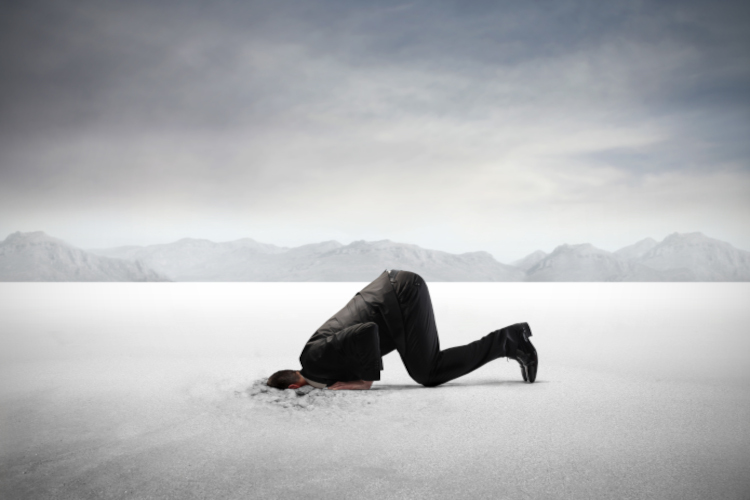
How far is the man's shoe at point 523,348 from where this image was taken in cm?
461

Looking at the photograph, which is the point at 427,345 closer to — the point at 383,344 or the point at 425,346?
the point at 425,346

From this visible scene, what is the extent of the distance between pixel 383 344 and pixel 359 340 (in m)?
0.34

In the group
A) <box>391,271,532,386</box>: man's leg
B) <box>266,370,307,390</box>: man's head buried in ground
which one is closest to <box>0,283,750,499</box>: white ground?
<box>391,271,532,386</box>: man's leg

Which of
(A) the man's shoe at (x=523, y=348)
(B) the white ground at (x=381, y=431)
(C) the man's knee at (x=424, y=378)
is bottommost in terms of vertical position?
(B) the white ground at (x=381, y=431)

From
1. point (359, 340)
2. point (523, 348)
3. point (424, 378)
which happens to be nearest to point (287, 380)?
point (359, 340)

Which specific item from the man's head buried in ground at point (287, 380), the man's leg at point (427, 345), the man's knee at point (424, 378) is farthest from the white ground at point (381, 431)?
the man's head buried in ground at point (287, 380)

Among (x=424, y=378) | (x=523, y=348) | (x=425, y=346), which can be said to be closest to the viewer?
(x=425, y=346)

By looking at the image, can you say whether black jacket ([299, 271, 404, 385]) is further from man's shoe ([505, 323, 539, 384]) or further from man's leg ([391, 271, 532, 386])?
man's shoe ([505, 323, 539, 384])

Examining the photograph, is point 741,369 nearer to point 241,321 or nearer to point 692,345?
point 692,345

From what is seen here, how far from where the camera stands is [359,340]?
4074mm

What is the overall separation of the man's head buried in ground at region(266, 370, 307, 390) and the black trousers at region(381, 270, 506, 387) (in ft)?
2.54

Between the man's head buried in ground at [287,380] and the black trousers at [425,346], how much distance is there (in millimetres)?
775

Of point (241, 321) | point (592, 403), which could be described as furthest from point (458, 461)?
point (241, 321)

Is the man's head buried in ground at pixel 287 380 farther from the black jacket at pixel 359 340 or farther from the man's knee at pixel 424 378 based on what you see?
the man's knee at pixel 424 378
